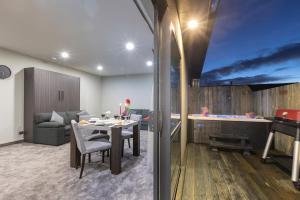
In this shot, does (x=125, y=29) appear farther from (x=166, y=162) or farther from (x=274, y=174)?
(x=274, y=174)

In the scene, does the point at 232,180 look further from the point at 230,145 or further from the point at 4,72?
the point at 4,72

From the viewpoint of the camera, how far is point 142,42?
3.74 metres

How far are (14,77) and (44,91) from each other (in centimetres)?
80

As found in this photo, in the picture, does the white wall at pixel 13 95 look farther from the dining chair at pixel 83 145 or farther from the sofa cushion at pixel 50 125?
the dining chair at pixel 83 145

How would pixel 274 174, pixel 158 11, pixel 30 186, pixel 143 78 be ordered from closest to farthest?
pixel 158 11
pixel 30 186
pixel 274 174
pixel 143 78

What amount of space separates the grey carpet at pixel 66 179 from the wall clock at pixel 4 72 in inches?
83.5

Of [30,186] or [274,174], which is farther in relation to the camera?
[274,174]

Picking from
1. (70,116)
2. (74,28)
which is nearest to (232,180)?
(74,28)

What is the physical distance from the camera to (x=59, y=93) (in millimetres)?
5332

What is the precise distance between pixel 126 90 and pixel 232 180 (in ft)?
20.3

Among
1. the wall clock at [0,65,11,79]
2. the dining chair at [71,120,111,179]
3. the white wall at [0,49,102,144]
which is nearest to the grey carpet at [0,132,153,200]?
the dining chair at [71,120,111,179]

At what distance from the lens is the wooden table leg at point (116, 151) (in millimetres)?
2546

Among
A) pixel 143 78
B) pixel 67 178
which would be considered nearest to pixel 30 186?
pixel 67 178

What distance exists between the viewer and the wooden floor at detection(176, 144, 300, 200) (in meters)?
1.99
